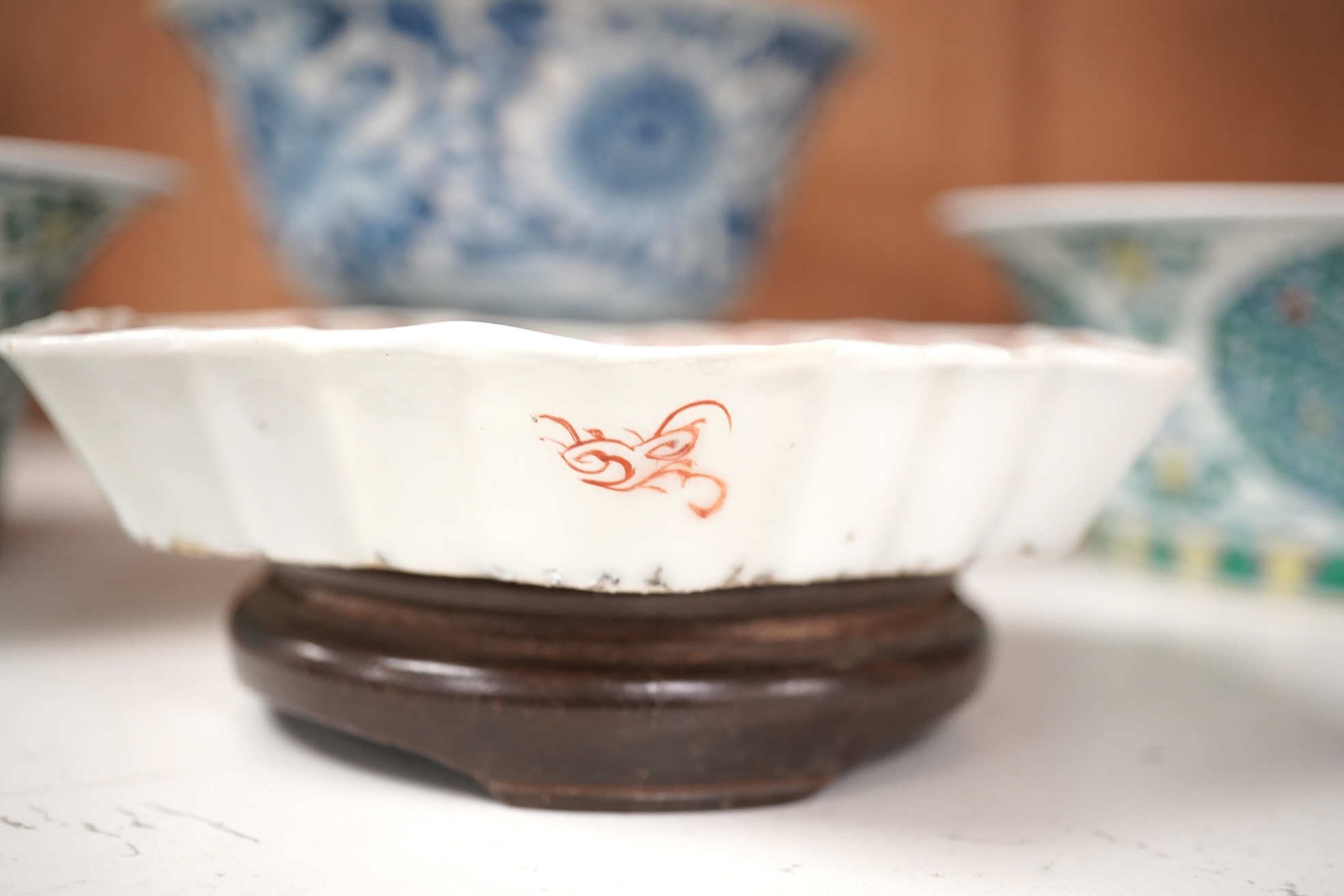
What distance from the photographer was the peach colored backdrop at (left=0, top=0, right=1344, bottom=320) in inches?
25.5

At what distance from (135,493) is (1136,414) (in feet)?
0.75

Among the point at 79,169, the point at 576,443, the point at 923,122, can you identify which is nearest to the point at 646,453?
the point at 576,443

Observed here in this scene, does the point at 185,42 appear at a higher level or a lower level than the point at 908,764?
higher

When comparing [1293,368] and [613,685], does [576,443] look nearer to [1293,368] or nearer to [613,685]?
[613,685]

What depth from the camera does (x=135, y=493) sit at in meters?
0.27

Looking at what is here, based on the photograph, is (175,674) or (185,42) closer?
(175,674)

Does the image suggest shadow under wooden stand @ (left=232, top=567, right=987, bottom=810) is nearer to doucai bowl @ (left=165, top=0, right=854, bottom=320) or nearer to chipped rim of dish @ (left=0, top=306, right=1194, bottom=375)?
chipped rim of dish @ (left=0, top=306, right=1194, bottom=375)

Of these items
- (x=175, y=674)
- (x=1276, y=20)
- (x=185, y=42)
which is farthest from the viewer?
(x=1276, y=20)

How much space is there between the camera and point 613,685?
0.25 meters

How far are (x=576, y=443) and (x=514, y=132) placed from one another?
10.3 inches

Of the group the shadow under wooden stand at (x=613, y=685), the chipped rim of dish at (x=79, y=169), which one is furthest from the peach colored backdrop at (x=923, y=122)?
the shadow under wooden stand at (x=613, y=685)

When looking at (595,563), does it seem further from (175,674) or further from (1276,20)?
(1276,20)

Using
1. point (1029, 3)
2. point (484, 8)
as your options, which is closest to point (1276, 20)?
point (1029, 3)

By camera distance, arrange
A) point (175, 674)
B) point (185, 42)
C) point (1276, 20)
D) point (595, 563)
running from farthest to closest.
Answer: point (1276, 20) → point (185, 42) → point (175, 674) → point (595, 563)
